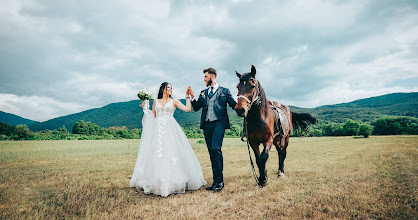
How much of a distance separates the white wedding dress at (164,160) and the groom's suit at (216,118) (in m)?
0.67

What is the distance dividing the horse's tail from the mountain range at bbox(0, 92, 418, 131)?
97.1 m

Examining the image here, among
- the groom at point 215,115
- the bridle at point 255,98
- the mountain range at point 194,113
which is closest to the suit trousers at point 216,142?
the groom at point 215,115

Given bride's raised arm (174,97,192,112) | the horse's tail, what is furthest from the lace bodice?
the horse's tail

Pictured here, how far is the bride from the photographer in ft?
16.6

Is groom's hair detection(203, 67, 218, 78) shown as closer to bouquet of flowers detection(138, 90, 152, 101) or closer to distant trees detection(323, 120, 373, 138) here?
bouquet of flowers detection(138, 90, 152, 101)

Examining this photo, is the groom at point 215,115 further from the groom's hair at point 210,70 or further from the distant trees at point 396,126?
the distant trees at point 396,126

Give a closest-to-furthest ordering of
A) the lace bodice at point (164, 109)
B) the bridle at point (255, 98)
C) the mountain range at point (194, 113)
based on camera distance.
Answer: the bridle at point (255, 98), the lace bodice at point (164, 109), the mountain range at point (194, 113)

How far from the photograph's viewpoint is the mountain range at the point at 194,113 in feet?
365

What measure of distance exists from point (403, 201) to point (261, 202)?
2.93 m

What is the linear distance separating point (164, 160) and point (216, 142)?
4.75ft

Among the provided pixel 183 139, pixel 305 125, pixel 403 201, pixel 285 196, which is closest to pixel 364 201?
pixel 403 201

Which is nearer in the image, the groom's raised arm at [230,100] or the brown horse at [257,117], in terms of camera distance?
the brown horse at [257,117]

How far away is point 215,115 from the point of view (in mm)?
5352

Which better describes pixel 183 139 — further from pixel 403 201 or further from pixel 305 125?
pixel 305 125
